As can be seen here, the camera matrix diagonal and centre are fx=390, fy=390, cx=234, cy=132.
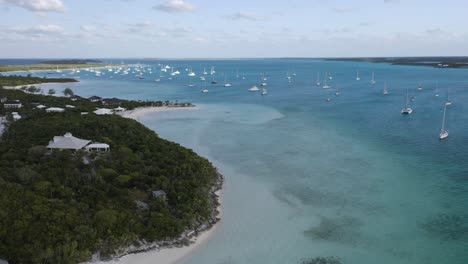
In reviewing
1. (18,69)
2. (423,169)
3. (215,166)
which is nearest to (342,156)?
(423,169)

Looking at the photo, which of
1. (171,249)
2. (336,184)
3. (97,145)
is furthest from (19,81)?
(171,249)

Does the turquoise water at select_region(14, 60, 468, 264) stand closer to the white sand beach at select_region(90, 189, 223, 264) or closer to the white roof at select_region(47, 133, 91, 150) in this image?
the white sand beach at select_region(90, 189, 223, 264)

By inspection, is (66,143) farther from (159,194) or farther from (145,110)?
(145,110)

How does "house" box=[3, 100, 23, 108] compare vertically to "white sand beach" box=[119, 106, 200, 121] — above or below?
above

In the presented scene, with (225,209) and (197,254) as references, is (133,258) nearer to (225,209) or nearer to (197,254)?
(197,254)

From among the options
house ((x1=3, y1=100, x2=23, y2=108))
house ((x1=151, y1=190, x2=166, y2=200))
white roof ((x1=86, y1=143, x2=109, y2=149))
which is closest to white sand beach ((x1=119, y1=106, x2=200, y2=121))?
house ((x1=3, y1=100, x2=23, y2=108))

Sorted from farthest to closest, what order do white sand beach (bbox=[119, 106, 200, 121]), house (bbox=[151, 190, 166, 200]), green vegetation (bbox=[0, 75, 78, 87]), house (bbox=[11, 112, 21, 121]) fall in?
green vegetation (bbox=[0, 75, 78, 87])
white sand beach (bbox=[119, 106, 200, 121])
house (bbox=[11, 112, 21, 121])
house (bbox=[151, 190, 166, 200])
